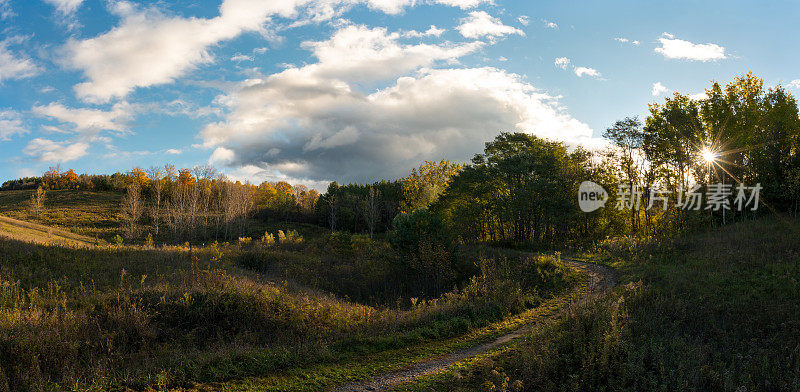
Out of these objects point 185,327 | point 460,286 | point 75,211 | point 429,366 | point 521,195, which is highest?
point 521,195

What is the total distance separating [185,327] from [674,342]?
11.9 metres

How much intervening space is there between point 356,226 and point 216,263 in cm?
5920

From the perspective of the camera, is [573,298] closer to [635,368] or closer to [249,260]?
[635,368]

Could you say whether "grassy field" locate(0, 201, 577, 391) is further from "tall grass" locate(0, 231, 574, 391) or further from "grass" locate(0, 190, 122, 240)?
"grass" locate(0, 190, 122, 240)

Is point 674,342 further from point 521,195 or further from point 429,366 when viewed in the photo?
point 521,195

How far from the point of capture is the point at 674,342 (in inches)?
324

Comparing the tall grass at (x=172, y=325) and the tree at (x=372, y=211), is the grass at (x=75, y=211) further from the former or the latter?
the tall grass at (x=172, y=325)

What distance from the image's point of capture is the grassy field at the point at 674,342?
6.79 meters

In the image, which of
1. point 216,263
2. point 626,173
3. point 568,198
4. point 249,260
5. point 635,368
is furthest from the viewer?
point 626,173

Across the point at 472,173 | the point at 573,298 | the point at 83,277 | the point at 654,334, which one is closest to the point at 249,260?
the point at 83,277

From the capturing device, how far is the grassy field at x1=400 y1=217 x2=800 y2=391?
267 inches

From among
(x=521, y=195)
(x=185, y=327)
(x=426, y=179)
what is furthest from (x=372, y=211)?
(x=185, y=327)

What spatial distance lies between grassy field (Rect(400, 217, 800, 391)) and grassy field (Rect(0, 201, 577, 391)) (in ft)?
7.13

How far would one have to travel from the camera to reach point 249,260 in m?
23.1
